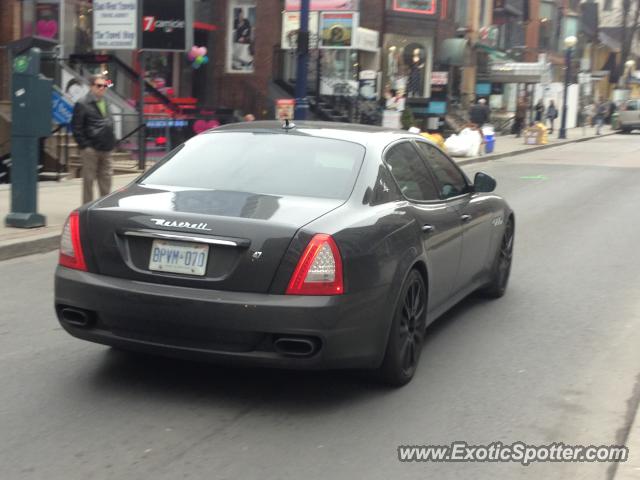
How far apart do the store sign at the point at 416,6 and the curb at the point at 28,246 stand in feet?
87.5

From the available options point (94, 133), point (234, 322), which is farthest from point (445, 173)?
point (94, 133)

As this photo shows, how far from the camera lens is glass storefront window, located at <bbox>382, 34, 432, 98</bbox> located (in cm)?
3475

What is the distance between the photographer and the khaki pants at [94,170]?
1119 cm

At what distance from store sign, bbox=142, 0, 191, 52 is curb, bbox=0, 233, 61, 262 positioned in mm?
9024

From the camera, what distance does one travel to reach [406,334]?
5.19 meters

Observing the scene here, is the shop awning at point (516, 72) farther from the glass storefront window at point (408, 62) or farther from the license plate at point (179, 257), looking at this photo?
the license plate at point (179, 257)

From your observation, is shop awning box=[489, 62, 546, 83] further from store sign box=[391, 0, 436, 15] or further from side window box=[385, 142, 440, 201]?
side window box=[385, 142, 440, 201]

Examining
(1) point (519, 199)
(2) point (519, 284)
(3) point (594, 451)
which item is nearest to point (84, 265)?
(3) point (594, 451)

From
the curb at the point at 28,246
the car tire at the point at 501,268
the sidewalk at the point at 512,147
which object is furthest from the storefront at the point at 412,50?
the car tire at the point at 501,268

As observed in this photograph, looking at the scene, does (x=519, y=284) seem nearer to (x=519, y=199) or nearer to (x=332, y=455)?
(x=332, y=455)

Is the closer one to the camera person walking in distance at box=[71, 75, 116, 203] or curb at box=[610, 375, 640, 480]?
curb at box=[610, 375, 640, 480]

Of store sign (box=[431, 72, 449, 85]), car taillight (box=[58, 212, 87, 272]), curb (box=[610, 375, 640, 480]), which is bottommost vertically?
curb (box=[610, 375, 640, 480])

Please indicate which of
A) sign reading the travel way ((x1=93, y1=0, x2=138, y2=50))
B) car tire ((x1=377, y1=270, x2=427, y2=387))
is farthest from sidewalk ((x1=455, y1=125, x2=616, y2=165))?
car tire ((x1=377, y1=270, x2=427, y2=387))

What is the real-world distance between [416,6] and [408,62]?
2.20 metres
